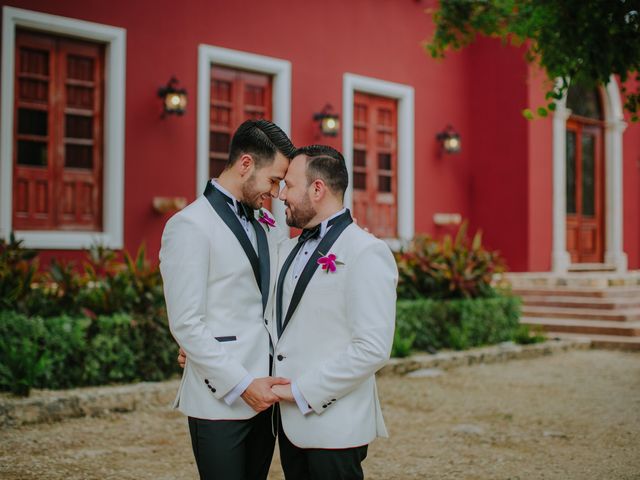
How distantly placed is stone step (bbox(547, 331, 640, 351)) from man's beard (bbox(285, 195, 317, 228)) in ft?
26.2

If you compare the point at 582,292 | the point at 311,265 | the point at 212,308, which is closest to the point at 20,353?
the point at 212,308

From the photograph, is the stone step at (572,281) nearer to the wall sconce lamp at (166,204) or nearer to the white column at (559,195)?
the white column at (559,195)

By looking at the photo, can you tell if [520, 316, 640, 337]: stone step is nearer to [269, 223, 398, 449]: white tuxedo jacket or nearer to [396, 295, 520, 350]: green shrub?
[396, 295, 520, 350]: green shrub

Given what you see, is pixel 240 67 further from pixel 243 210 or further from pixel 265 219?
pixel 243 210

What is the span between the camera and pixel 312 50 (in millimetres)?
11211

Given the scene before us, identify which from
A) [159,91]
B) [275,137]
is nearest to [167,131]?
[159,91]

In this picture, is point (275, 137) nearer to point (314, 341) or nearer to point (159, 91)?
point (314, 341)

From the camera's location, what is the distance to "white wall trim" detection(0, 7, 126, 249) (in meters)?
8.29

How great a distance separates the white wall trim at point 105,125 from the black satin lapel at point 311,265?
19.5 ft

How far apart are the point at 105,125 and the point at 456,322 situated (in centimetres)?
484

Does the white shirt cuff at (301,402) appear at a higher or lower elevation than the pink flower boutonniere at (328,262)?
lower

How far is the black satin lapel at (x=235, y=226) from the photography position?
275 cm

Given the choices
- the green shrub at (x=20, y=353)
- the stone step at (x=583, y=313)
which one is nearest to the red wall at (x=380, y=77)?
the stone step at (x=583, y=313)

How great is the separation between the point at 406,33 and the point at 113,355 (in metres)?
8.18
